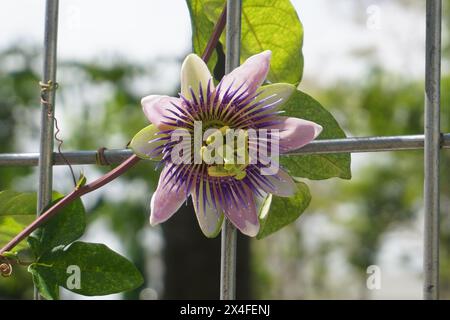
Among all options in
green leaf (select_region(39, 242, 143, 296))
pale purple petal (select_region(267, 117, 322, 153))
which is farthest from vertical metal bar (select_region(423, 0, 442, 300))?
green leaf (select_region(39, 242, 143, 296))

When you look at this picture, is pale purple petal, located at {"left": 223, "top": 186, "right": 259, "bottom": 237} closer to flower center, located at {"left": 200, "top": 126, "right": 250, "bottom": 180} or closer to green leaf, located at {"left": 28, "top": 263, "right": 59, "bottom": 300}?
flower center, located at {"left": 200, "top": 126, "right": 250, "bottom": 180}

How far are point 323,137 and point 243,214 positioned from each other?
3.2 inches

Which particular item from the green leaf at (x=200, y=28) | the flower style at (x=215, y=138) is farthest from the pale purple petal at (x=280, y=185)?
the green leaf at (x=200, y=28)

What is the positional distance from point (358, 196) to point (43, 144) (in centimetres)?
886

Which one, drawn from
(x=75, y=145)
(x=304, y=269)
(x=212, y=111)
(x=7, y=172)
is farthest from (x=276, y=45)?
(x=304, y=269)

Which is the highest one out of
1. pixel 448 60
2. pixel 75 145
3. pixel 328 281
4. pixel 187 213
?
pixel 448 60

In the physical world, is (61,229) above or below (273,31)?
below

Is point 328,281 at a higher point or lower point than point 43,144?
lower

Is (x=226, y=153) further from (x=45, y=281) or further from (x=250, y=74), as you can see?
(x=45, y=281)

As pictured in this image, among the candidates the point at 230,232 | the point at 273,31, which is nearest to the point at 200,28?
the point at 273,31

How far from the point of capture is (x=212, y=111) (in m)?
0.45

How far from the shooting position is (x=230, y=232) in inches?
17.4

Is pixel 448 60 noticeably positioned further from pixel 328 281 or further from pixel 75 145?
pixel 328 281

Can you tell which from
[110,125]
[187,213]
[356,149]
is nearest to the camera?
[356,149]
